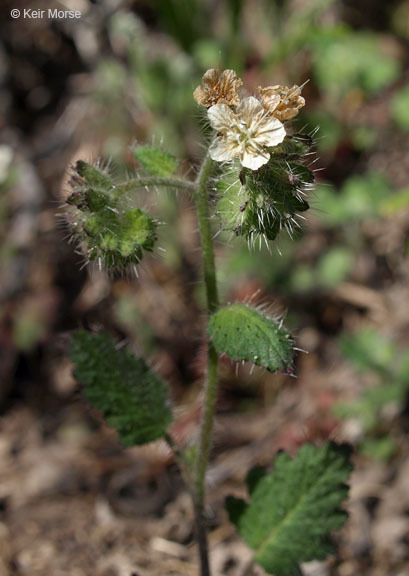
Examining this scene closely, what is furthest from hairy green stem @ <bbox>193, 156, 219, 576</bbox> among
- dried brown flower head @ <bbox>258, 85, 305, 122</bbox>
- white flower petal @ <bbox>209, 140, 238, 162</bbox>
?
dried brown flower head @ <bbox>258, 85, 305, 122</bbox>

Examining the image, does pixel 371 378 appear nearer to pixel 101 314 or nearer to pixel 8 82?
pixel 101 314

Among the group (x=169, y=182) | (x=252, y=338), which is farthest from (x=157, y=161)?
(x=252, y=338)

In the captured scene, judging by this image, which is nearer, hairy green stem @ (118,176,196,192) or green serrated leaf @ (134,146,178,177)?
hairy green stem @ (118,176,196,192)

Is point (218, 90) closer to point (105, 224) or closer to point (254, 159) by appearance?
point (254, 159)
